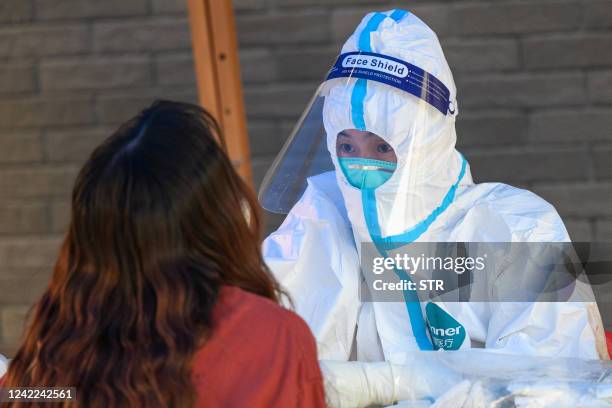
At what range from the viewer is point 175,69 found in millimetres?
3756

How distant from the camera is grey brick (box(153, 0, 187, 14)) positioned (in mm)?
3717

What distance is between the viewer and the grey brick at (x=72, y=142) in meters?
3.87

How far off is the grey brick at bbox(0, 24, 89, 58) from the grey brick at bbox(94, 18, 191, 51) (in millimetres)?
81

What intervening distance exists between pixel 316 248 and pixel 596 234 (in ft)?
5.79

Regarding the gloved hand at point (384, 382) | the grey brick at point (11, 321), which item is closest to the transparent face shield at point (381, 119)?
the gloved hand at point (384, 382)

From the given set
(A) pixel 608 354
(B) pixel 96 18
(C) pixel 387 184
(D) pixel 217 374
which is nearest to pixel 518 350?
(A) pixel 608 354

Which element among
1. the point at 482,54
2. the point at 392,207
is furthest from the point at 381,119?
the point at 482,54

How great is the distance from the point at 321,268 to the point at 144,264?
3.10ft

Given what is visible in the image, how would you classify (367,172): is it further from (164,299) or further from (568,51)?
(568,51)

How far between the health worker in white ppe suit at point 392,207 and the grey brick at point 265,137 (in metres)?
1.48

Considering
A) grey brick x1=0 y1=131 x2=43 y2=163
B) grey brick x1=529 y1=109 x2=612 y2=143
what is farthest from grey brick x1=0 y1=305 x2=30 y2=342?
grey brick x1=529 y1=109 x2=612 y2=143

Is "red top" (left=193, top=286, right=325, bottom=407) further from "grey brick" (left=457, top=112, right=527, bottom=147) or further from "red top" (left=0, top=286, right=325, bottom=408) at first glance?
"grey brick" (left=457, top=112, right=527, bottom=147)

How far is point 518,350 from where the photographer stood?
75.4 inches

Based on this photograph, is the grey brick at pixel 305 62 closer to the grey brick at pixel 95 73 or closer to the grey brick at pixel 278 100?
the grey brick at pixel 278 100
